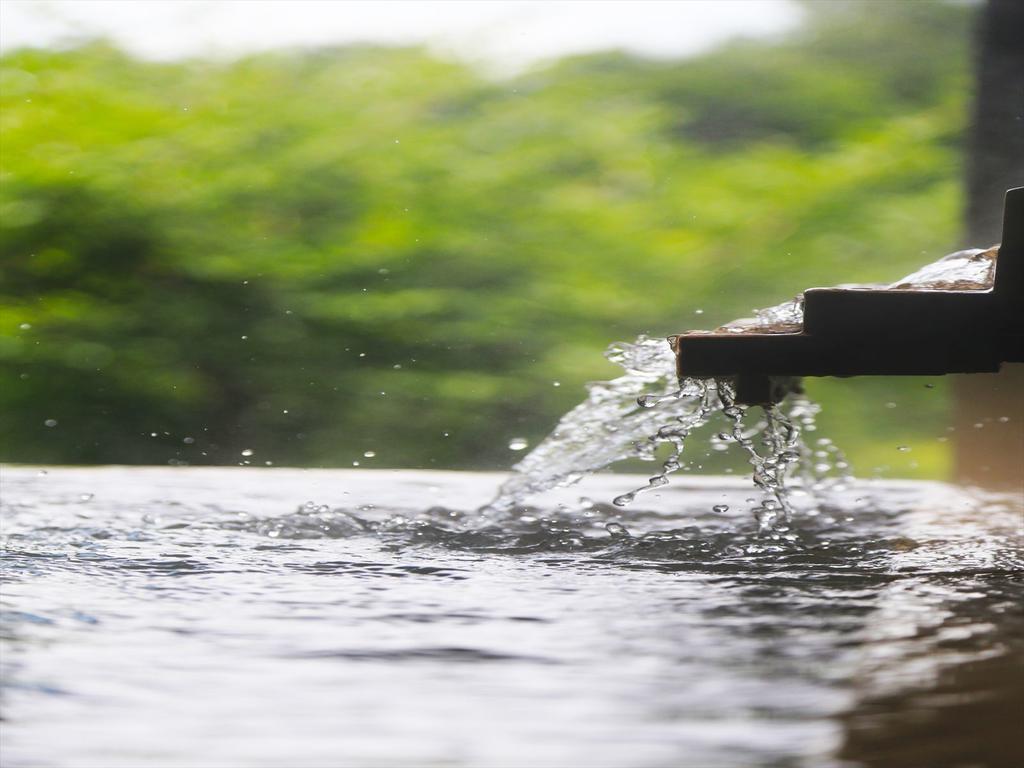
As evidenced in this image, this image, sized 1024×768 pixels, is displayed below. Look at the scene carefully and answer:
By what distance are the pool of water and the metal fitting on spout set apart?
7.9 inches

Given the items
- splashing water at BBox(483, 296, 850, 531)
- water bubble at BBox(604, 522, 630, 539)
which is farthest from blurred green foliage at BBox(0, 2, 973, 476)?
water bubble at BBox(604, 522, 630, 539)

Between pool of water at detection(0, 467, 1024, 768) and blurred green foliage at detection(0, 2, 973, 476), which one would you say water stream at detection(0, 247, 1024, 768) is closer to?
pool of water at detection(0, 467, 1024, 768)

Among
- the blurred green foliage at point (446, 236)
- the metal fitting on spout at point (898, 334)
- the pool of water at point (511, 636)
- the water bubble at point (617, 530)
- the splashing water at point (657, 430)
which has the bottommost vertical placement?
the pool of water at point (511, 636)

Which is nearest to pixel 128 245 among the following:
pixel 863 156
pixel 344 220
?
pixel 344 220

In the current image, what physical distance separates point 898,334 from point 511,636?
54 cm

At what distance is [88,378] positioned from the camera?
3947 millimetres

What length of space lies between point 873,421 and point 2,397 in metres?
2.84

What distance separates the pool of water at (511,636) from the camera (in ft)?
2.22

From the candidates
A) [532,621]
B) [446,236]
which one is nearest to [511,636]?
[532,621]

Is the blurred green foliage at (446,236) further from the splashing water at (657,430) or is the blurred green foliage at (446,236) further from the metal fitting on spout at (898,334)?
the metal fitting on spout at (898,334)

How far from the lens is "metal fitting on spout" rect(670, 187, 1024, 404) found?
120 cm

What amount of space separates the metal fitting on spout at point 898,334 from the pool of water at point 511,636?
0.20 meters

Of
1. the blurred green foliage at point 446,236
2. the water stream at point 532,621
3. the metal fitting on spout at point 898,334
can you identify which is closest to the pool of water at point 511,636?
the water stream at point 532,621

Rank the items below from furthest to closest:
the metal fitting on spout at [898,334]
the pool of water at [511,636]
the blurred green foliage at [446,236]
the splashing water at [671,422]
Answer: the blurred green foliage at [446,236] → the splashing water at [671,422] → the metal fitting on spout at [898,334] → the pool of water at [511,636]
